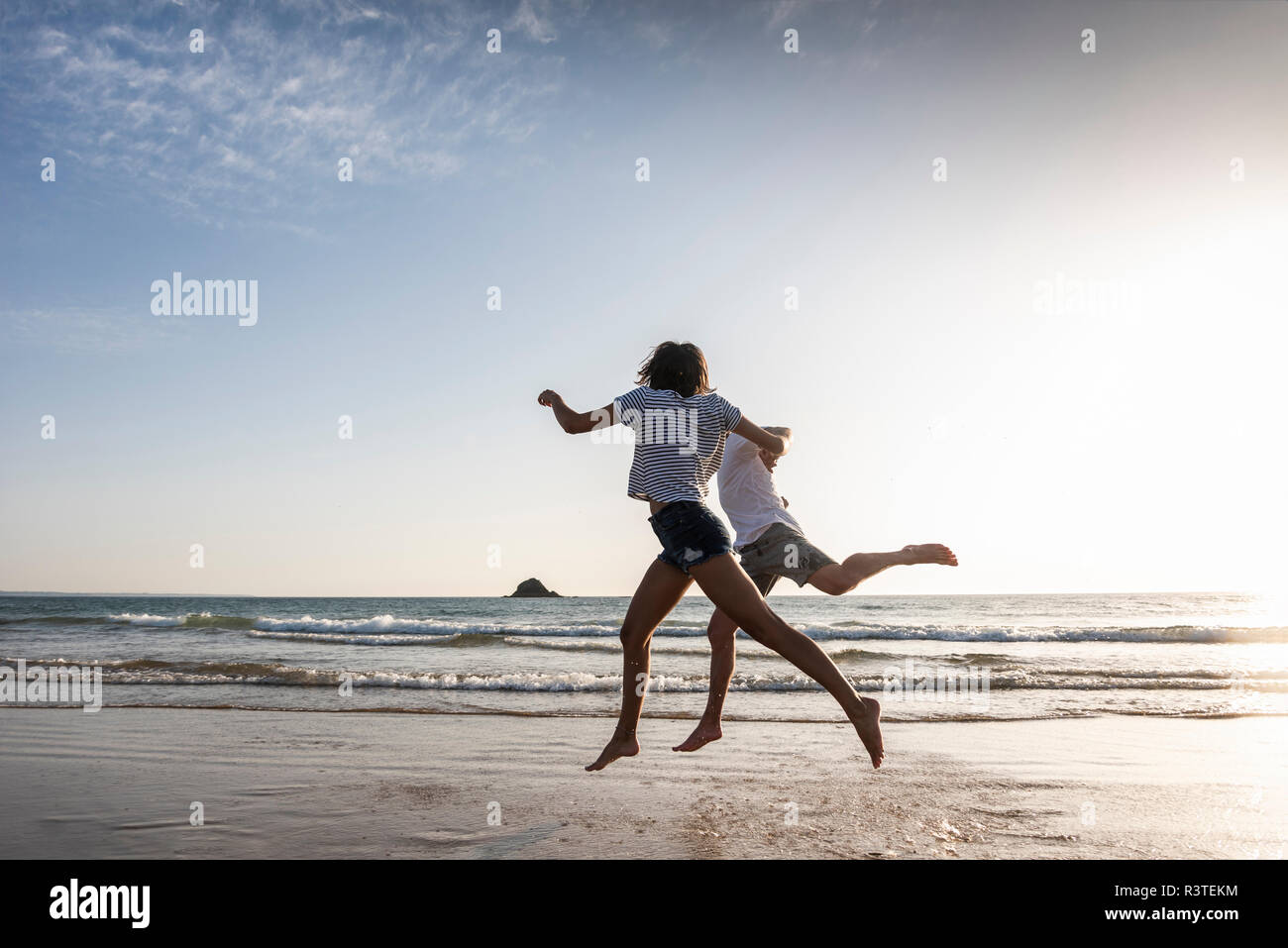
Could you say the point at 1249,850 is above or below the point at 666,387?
below

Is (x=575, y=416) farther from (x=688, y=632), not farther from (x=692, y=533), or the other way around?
(x=688, y=632)

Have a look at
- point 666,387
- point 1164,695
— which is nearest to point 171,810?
point 666,387

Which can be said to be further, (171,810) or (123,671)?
(123,671)

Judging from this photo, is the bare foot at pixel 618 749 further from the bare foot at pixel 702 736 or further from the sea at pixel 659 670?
the sea at pixel 659 670

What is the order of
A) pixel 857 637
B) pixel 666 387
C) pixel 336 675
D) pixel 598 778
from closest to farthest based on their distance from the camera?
1. pixel 666 387
2. pixel 598 778
3. pixel 336 675
4. pixel 857 637

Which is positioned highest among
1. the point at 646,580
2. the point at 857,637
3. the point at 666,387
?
the point at 666,387

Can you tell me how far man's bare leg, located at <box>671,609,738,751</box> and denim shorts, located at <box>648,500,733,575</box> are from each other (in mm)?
888

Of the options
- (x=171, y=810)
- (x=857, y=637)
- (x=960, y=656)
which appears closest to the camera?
(x=171, y=810)

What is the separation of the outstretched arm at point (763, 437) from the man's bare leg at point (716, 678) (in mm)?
1096

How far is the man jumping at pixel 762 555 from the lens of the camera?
4551 millimetres

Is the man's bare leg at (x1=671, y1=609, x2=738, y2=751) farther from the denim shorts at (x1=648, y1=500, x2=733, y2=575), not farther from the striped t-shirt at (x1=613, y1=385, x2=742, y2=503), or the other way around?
the striped t-shirt at (x1=613, y1=385, x2=742, y2=503)
